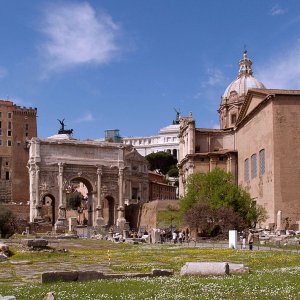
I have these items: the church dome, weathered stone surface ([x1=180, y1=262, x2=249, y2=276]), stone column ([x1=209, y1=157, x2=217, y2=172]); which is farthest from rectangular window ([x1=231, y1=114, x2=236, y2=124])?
weathered stone surface ([x1=180, y1=262, x2=249, y2=276])

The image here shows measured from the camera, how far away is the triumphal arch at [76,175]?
6750 cm

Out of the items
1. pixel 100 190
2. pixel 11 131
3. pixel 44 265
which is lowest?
pixel 44 265

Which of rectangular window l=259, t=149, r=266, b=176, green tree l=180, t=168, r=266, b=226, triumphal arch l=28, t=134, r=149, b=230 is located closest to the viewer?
green tree l=180, t=168, r=266, b=226

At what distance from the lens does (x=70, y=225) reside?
65.3m

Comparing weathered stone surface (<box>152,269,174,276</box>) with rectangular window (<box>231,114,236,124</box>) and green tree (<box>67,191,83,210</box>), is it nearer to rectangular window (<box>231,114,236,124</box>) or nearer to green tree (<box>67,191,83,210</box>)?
rectangular window (<box>231,114,236,124</box>)

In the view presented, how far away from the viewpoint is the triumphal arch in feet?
221

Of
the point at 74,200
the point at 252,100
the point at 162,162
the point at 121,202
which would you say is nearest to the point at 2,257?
the point at 252,100

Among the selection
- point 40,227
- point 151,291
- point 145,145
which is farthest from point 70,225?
point 145,145

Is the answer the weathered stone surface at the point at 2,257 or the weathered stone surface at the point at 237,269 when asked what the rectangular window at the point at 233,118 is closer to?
the weathered stone surface at the point at 2,257

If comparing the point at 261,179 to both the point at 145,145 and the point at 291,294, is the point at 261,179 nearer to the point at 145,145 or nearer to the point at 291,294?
the point at 291,294

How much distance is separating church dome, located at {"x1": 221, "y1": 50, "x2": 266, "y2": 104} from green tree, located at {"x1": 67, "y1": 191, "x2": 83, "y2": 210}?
129ft

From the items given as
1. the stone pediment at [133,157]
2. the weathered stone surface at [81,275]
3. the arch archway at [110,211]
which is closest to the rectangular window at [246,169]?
the arch archway at [110,211]

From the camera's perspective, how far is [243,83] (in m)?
81.3

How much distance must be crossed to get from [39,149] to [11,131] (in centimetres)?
5315
